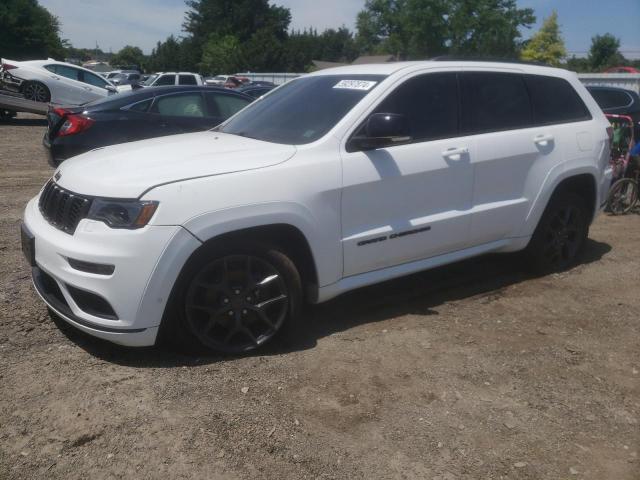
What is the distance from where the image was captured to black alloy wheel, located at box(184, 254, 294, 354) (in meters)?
3.45

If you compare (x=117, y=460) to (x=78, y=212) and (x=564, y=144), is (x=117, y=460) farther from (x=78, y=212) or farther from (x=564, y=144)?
(x=564, y=144)

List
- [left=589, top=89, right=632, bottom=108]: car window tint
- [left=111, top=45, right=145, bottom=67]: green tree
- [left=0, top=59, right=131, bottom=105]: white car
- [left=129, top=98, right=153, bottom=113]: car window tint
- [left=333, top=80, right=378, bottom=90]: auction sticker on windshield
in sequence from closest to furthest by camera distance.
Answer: [left=333, top=80, right=378, bottom=90]: auction sticker on windshield
[left=129, top=98, right=153, bottom=113]: car window tint
[left=589, top=89, right=632, bottom=108]: car window tint
[left=0, top=59, right=131, bottom=105]: white car
[left=111, top=45, right=145, bottom=67]: green tree

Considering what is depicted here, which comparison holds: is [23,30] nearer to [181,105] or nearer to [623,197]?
[181,105]

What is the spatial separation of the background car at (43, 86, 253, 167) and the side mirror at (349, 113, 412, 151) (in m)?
4.88

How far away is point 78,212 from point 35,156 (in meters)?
9.27

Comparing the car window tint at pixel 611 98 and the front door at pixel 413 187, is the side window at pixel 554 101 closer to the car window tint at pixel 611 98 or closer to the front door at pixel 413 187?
the front door at pixel 413 187

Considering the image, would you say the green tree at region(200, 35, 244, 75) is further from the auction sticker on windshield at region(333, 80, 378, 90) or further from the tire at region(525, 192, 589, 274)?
the auction sticker on windshield at region(333, 80, 378, 90)

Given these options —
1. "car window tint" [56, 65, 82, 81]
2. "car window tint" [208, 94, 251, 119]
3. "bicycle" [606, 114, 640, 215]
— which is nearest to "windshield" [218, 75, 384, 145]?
"car window tint" [208, 94, 251, 119]

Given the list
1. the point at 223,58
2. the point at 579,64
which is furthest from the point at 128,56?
the point at 579,64

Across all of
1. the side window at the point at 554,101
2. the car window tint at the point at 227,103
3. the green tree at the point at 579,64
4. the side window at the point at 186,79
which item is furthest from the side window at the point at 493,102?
the green tree at the point at 579,64

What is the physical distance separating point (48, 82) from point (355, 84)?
14992mm

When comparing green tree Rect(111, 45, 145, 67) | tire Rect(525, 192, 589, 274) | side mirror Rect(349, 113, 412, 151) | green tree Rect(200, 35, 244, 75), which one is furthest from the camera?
green tree Rect(111, 45, 145, 67)

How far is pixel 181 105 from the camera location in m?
8.45

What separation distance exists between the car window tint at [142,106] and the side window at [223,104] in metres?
0.83
